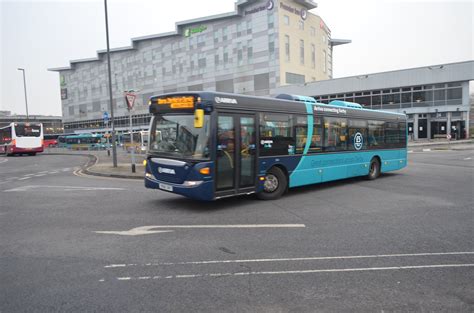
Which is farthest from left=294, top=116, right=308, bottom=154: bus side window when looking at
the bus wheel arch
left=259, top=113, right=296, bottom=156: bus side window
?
the bus wheel arch

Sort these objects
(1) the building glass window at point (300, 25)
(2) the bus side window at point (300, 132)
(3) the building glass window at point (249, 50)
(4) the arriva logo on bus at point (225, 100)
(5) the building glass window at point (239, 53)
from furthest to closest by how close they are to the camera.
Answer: (5) the building glass window at point (239, 53)
(1) the building glass window at point (300, 25)
(3) the building glass window at point (249, 50)
(2) the bus side window at point (300, 132)
(4) the arriva logo on bus at point (225, 100)

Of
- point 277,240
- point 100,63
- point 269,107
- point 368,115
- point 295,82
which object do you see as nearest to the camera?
point 277,240

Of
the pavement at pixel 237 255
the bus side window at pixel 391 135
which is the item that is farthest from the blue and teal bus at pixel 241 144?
the bus side window at pixel 391 135

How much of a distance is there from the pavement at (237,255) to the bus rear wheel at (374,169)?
4.25m

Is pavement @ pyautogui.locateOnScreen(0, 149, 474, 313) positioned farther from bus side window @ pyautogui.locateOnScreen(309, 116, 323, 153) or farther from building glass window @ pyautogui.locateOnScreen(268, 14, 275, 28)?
building glass window @ pyautogui.locateOnScreen(268, 14, 275, 28)

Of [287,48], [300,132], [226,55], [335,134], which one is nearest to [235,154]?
[300,132]

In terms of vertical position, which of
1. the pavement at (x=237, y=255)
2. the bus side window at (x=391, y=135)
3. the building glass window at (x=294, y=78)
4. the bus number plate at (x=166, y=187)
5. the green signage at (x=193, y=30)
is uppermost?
the green signage at (x=193, y=30)

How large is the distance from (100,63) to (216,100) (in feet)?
310

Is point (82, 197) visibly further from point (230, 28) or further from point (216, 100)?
point (230, 28)

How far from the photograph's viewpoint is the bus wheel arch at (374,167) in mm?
13609

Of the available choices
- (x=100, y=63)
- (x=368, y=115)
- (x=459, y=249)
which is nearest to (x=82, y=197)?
(x=459, y=249)

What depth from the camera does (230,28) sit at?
65688mm

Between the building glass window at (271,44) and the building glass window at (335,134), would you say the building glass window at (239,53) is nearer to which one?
the building glass window at (271,44)

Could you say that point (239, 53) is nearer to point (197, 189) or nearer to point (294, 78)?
point (294, 78)
